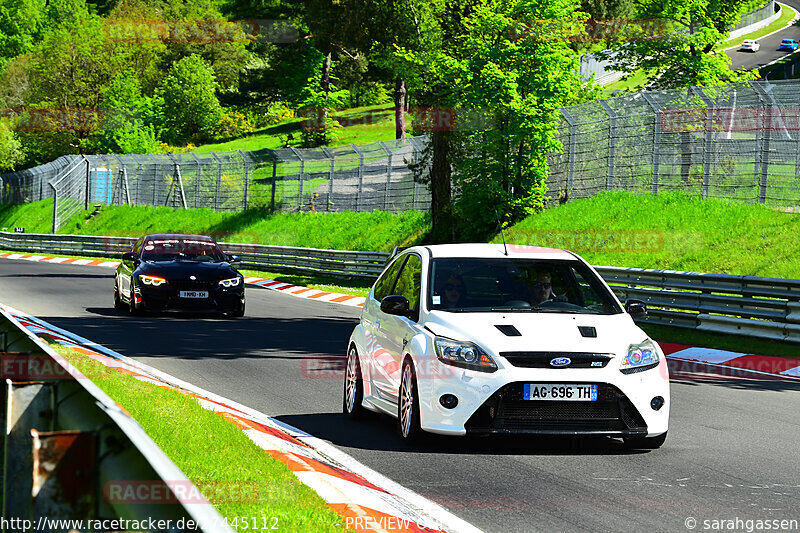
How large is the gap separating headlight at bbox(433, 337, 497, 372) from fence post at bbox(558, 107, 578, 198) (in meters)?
23.4

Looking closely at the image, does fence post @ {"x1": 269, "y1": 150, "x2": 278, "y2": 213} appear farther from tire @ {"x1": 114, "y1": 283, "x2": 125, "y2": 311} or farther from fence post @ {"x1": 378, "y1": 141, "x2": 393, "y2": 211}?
tire @ {"x1": 114, "y1": 283, "x2": 125, "y2": 311}

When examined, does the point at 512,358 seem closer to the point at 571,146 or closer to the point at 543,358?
the point at 543,358

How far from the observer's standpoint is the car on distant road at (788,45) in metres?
80.8

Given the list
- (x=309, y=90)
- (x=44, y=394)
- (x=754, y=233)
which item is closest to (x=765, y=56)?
(x=309, y=90)

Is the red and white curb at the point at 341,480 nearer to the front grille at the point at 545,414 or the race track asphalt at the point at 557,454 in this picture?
the race track asphalt at the point at 557,454

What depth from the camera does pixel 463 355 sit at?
805 centimetres

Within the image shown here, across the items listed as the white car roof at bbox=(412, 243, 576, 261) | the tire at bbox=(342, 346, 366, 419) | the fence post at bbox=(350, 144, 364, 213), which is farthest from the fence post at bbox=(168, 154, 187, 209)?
the white car roof at bbox=(412, 243, 576, 261)

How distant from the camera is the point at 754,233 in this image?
23.6m

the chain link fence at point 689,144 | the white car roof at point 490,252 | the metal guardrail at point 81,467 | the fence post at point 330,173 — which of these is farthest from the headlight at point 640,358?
the fence post at point 330,173

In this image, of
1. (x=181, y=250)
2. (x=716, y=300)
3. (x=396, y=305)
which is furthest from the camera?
(x=181, y=250)

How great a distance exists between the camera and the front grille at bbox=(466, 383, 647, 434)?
7.89 metres

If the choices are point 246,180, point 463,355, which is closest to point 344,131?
point 246,180

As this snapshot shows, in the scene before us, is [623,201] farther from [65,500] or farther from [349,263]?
[65,500]

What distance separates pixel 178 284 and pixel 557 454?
12984 mm
